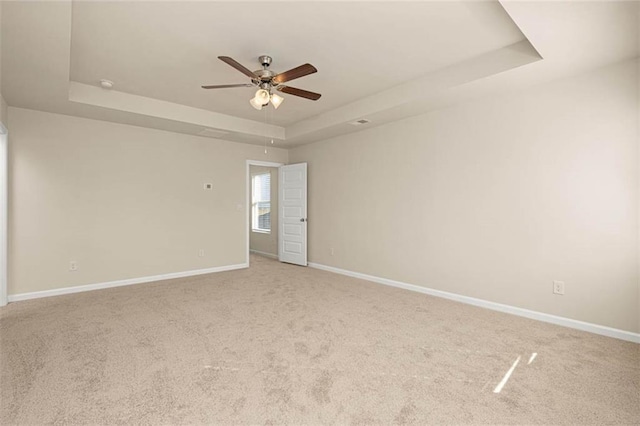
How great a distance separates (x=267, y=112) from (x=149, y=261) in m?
3.01

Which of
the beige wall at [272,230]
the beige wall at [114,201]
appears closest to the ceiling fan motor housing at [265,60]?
the beige wall at [114,201]

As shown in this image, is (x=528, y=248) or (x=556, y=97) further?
(x=528, y=248)

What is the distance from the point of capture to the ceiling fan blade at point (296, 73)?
2560 mm

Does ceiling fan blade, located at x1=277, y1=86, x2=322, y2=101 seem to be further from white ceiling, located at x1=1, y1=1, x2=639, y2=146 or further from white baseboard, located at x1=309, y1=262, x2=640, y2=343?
white baseboard, located at x1=309, y1=262, x2=640, y2=343

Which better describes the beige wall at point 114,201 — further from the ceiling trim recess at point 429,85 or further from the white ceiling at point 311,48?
the ceiling trim recess at point 429,85

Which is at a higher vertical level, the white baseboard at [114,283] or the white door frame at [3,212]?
the white door frame at [3,212]

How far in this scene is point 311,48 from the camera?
9.69ft

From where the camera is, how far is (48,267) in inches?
168

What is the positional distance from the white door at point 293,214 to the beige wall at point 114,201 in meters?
0.89

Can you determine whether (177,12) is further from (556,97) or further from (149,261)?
(149,261)

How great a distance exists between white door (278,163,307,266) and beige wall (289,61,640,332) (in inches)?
53.6

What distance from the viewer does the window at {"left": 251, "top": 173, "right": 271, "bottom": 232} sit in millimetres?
7844

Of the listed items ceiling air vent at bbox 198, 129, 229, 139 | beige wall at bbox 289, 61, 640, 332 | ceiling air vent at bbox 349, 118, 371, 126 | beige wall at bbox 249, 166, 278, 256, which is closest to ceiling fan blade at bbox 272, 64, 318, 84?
ceiling air vent at bbox 349, 118, 371, 126

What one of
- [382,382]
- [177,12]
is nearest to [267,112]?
[177,12]
